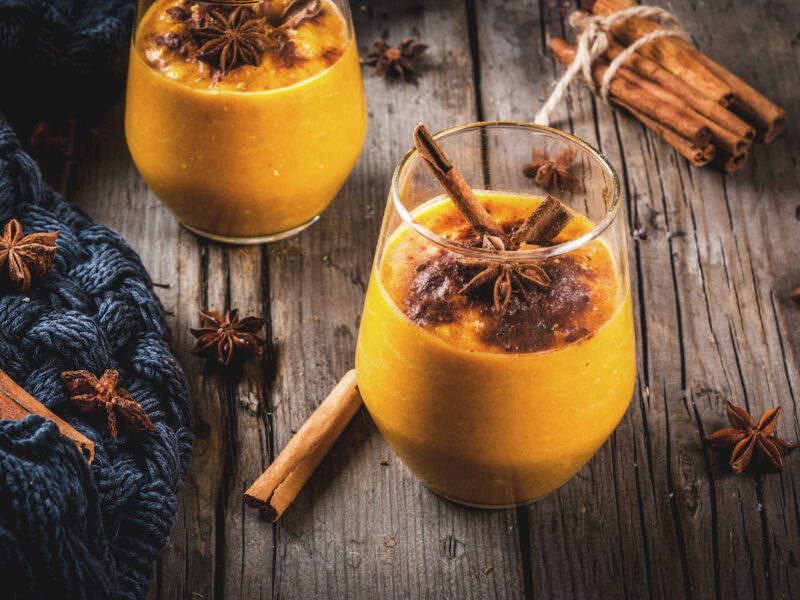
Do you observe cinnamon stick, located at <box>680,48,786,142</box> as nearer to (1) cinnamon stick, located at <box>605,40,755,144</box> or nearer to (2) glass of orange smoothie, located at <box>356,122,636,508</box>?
(1) cinnamon stick, located at <box>605,40,755,144</box>

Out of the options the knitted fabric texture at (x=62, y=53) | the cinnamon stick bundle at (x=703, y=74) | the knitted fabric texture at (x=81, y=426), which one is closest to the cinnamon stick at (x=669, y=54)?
the cinnamon stick bundle at (x=703, y=74)

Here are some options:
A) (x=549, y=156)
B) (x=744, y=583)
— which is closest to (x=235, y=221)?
(x=549, y=156)

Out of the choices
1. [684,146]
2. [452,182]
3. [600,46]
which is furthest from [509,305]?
[600,46]

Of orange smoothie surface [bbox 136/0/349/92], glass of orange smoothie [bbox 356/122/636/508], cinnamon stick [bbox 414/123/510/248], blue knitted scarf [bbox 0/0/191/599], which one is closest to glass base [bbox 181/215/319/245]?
blue knitted scarf [bbox 0/0/191/599]

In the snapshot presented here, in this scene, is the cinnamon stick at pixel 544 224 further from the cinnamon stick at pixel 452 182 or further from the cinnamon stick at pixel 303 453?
the cinnamon stick at pixel 303 453

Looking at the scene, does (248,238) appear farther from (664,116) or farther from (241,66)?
(664,116)

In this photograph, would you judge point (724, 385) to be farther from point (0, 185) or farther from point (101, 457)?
point (0, 185)
